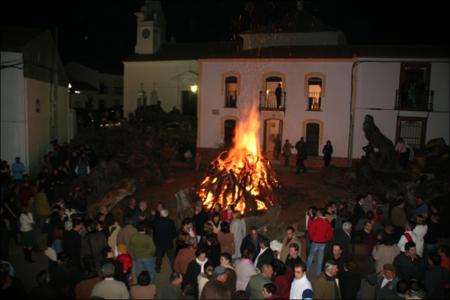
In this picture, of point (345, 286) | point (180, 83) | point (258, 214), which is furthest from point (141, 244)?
point (180, 83)

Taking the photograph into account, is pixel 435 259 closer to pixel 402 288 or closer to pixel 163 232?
pixel 402 288

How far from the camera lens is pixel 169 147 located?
68.5 feet

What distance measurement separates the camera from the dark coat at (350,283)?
783 centimetres

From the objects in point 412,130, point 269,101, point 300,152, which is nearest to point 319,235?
point 300,152

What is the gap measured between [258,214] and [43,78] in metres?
14.6

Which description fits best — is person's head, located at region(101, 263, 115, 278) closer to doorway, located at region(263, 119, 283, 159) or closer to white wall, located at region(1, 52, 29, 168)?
white wall, located at region(1, 52, 29, 168)

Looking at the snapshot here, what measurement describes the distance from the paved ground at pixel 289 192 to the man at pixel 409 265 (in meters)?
5.94

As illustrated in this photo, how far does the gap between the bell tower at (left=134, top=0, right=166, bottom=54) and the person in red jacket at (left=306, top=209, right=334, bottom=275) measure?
98.3ft

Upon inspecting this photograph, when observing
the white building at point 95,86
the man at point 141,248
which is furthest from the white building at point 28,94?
the white building at point 95,86

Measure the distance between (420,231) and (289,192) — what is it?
8.83 meters

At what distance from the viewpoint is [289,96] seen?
26703 mm

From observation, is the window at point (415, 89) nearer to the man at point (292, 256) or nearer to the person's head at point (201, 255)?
the man at point (292, 256)

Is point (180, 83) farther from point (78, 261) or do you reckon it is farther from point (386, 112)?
point (78, 261)

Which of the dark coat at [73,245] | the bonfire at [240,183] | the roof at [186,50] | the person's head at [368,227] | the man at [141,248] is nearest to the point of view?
the man at [141,248]
